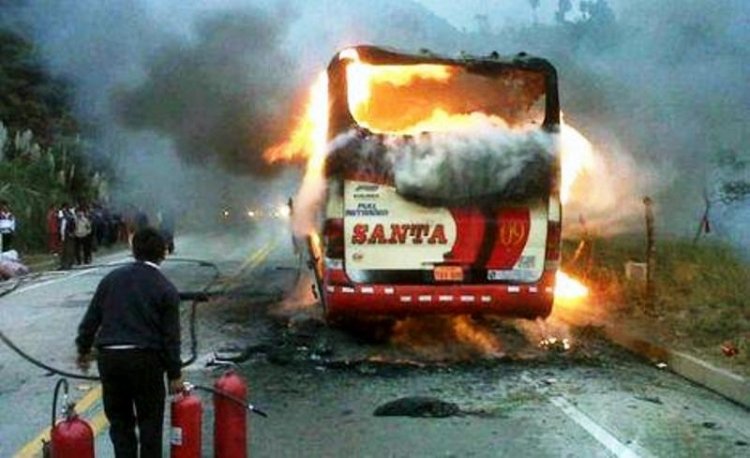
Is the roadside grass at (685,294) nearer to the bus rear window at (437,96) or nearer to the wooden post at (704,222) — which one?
the wooden post at (704,222)

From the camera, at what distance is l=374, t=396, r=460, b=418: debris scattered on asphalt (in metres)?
7.23

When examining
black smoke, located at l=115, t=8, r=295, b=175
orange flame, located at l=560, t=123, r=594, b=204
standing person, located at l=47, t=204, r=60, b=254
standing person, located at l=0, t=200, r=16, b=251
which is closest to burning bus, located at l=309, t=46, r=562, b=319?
orange flame, located at l=560, t=123, r=594, b=204

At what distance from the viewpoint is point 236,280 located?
18.2 m

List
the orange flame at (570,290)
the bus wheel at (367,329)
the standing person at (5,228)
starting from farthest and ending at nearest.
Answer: the standing person at (5,228) → the orange flame at (570,290) → the bus wheel at (367,329)

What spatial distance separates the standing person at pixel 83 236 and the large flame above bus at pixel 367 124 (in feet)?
33.4

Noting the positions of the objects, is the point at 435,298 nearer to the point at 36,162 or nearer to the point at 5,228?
the point at 5,228

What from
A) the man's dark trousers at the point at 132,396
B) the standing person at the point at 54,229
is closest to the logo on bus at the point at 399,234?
the man's dark trousers at the point at 132,396

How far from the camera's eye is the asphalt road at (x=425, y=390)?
6.45 m

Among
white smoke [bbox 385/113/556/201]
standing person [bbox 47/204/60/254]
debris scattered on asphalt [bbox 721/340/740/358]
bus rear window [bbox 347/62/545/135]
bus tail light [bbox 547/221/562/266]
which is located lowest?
standing person [bbox 47/204/60/254]

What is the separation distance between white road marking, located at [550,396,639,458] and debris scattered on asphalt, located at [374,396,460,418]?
2.72 feet

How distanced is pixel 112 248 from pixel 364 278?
21.8 metres

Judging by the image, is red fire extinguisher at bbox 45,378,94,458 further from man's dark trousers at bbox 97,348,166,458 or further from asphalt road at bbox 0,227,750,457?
asphalt road at bbox 0,227,750,457

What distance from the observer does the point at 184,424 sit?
5.11 metres

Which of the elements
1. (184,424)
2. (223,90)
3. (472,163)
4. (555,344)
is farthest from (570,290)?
(184,424)
